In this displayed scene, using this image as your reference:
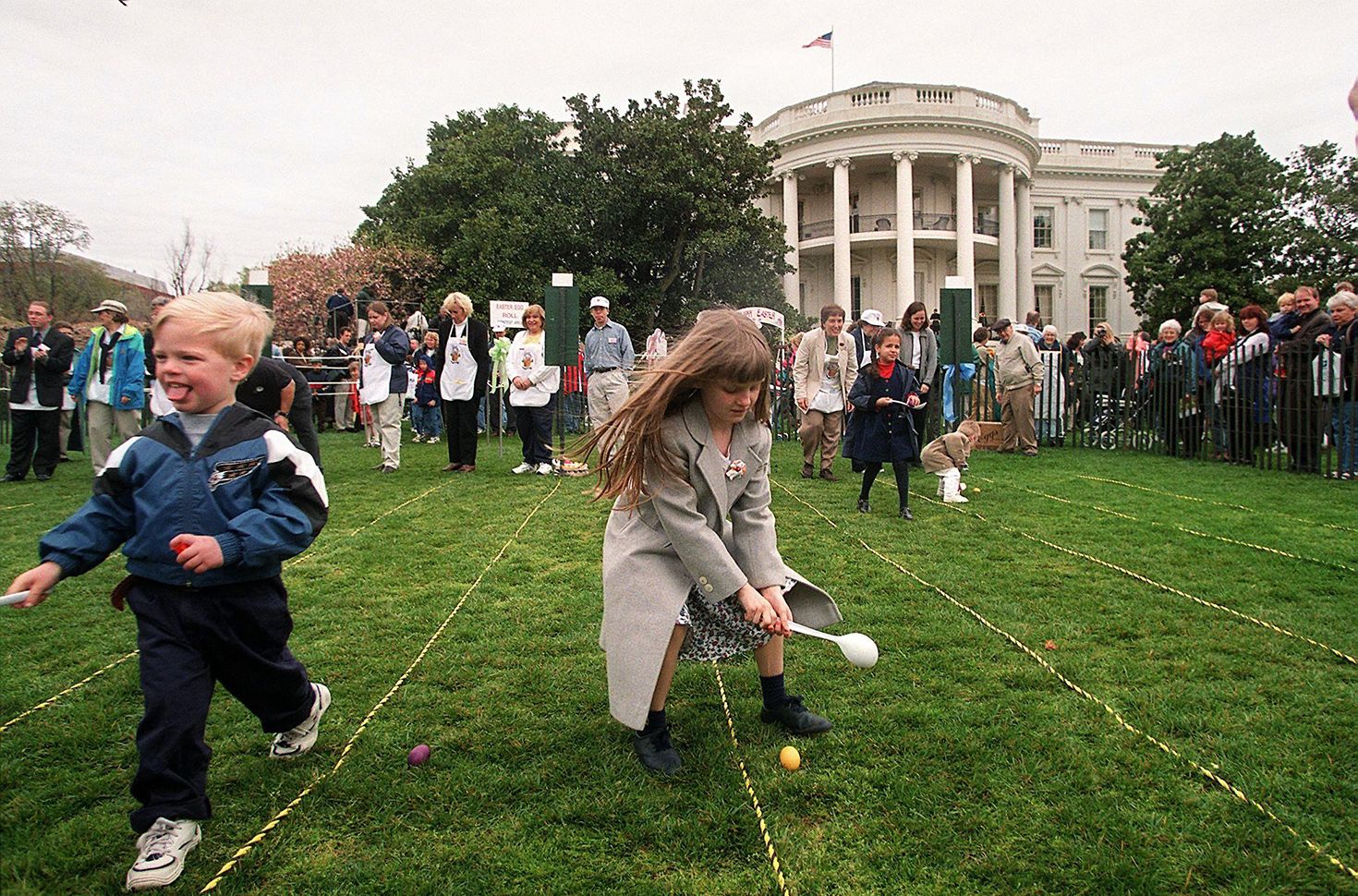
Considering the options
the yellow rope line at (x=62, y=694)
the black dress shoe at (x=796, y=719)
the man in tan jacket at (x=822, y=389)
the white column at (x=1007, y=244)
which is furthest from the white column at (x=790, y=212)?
the black dress shoe at (x=796, y=719)

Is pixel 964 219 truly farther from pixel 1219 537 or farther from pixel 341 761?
pixel 341 761

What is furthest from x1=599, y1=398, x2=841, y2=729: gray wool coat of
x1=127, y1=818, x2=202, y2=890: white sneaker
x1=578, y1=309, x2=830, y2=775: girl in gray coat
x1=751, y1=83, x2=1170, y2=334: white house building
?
x1=751, y1=83, x2=1170, y2=334: white house building

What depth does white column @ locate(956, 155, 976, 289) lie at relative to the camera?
37406 mm

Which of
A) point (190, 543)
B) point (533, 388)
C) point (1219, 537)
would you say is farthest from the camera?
point (533, 388)

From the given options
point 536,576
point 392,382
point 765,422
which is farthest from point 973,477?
point 765,422

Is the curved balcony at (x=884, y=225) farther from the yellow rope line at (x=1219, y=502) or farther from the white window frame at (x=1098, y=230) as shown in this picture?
the yellow rope line at (x=1219, y=502)

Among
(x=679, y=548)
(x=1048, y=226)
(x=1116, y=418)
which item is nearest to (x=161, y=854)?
(x=679, y=548)

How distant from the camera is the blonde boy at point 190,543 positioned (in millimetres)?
2293

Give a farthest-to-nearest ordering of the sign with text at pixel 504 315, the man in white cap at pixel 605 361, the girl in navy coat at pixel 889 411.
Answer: the sign with text at pixel 504 315, the man in white cap at pixel 605 361, the girl in navy coat at pixel 889 411

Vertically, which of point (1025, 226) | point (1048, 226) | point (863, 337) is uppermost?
point (1048, 226)

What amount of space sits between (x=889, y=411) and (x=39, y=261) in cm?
3133

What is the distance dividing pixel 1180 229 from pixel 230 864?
135ft

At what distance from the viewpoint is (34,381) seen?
32.3ft

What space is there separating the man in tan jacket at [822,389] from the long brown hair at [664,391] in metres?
7.01
